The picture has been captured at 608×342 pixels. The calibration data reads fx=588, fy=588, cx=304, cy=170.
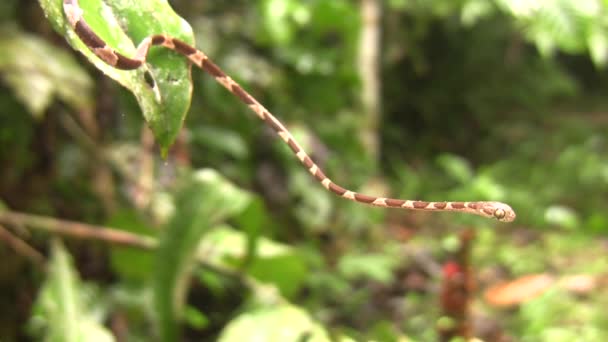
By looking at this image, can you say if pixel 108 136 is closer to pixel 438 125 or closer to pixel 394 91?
pixel 394 91

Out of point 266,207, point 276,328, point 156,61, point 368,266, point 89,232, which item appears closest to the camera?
point 156,61

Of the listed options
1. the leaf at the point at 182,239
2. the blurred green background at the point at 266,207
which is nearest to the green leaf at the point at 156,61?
the blurred green background at the point at 266,207

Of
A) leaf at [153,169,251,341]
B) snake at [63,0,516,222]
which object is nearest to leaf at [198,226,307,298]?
leaf at [153,169,251,341]

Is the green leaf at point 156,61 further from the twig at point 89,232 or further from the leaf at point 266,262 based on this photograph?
the twig at point 89,232

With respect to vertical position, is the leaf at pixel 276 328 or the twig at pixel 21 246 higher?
the twig at pixel 21 246

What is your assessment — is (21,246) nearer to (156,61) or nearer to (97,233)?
(97,233)

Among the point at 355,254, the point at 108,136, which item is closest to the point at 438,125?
the point at 355,254

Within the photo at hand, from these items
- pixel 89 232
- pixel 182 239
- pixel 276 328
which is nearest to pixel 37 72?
pixel 89 232
